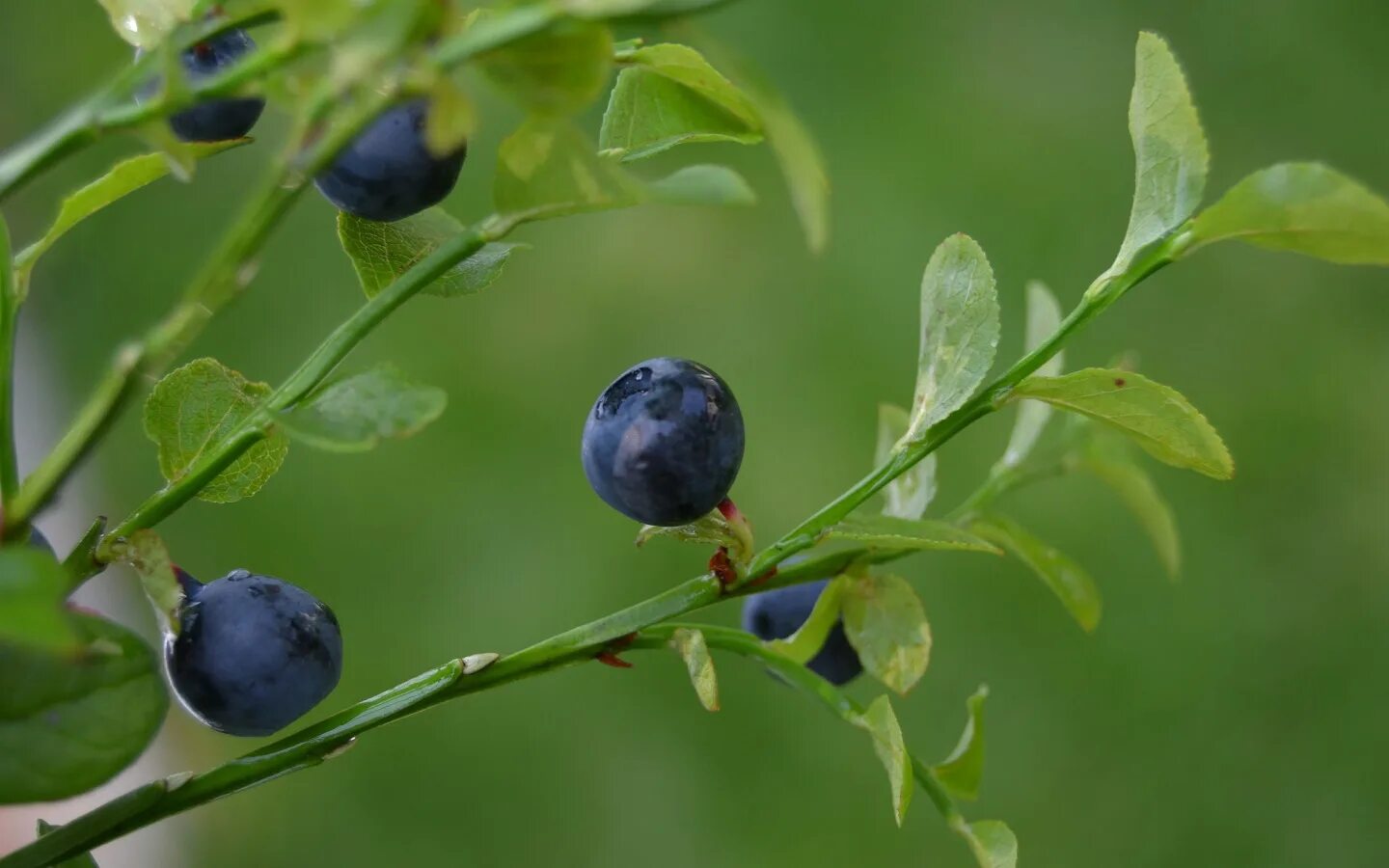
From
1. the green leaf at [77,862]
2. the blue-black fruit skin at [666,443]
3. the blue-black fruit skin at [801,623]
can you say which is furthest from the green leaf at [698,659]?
the green leaf at [77,862]

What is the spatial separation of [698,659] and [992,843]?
0.60ft

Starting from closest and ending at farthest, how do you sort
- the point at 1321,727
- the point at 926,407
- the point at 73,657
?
1. the point at 73,657
2. the point at 926,407
3. the point at 1321,727

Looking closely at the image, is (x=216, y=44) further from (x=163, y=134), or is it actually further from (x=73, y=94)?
(x=73, y=94)

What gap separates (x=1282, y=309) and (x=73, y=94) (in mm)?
2581

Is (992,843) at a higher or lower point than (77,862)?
lower

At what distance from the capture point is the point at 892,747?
2.28 feet

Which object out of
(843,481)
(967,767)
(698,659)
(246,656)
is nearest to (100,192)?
(246,656)

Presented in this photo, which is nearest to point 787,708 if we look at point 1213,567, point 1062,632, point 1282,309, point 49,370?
point 1062,632

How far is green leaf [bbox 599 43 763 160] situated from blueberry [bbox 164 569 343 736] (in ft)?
0.92

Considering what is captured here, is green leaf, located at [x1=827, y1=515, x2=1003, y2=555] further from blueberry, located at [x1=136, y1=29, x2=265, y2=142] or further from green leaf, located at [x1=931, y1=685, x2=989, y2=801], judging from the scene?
blueberry, located at [x1=136, y1=29, x2=265, y2=142]

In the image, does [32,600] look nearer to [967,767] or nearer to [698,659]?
[698,659]

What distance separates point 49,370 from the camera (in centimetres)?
295

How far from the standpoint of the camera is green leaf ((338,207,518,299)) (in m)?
0.70

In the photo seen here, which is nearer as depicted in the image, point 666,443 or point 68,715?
point 68,715
